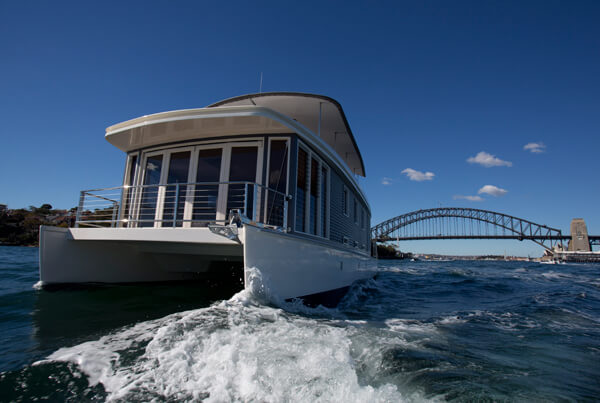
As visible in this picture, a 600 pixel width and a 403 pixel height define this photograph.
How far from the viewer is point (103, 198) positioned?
6184 millimetres

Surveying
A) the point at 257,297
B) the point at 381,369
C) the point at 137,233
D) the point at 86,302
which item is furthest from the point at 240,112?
the point at 381,369

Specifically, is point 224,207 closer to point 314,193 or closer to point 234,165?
point 234,165

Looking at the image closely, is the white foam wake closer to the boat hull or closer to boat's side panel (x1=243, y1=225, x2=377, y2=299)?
boat's side panel (x1=243, y1=225, x2=377, y2=299)

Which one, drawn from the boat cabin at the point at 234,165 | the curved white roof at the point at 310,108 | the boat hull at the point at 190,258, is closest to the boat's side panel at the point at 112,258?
the boat hull at the point at 190,258

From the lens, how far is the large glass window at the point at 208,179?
6441 millimetres

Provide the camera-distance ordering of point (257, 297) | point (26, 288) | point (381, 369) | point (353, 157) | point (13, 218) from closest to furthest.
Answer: point (381, 369) → point (257, 297) → point (26, 288) → point (353, 157) → point (13, 218)

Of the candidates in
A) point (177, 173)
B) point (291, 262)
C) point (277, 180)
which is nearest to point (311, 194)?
point (277, 180)

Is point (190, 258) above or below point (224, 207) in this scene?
below

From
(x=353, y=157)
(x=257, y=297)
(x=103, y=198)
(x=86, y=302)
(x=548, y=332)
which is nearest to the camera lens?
(x=257, y=297)

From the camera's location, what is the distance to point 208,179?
21.4 ft

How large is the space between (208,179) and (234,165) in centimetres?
70

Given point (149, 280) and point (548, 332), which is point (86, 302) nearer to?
point (149, 280)

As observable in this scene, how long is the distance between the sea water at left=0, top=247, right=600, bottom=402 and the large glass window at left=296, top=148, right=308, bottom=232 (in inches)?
84.2

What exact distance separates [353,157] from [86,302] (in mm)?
9145
